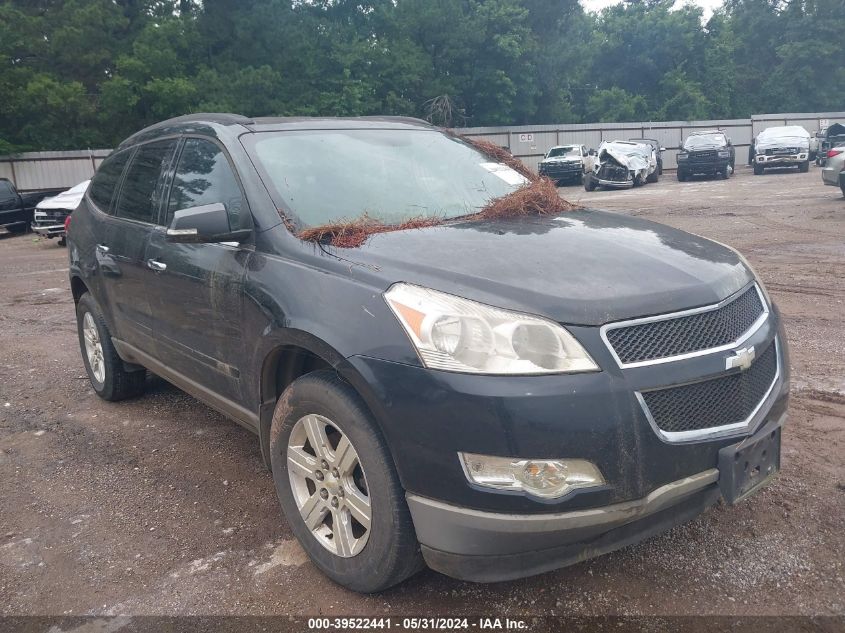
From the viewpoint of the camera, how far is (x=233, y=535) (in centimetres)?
328

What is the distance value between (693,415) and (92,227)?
4.12 metres

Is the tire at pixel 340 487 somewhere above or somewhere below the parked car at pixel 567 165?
below

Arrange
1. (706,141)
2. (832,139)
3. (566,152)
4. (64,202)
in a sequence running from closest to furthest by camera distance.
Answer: (64,202)
(706,141)
(566,152)
(832,139)

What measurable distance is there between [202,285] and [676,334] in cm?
216

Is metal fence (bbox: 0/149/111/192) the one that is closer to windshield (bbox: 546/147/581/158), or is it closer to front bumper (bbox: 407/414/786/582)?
windshield (bbox: 546/147/581/158)

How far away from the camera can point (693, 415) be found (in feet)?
7.84

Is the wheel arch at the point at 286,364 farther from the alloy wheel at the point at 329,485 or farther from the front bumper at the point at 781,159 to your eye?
the front bumper at the point at 781,159

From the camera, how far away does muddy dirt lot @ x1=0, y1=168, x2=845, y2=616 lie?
269 cm

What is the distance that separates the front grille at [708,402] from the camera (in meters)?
2.33

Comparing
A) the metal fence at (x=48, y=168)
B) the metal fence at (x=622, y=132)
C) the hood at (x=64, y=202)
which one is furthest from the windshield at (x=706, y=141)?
the metal fence at (x=48, y=168)

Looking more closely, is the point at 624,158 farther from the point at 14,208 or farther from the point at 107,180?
the point at 107,180

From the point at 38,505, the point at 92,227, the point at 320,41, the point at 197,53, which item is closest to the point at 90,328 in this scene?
the point at 92,227

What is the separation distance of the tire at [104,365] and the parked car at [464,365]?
1.59 m

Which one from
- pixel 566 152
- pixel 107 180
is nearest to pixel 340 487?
pixel 107 180
